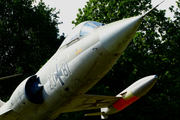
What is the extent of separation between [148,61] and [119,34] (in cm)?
1185

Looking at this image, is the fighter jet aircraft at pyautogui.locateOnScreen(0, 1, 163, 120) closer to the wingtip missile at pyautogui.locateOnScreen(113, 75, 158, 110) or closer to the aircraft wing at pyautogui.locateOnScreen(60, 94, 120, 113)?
the aircraft wing at pyautogui.locateOnScreen(60, 94, 120, 113)

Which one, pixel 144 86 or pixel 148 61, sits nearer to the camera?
pixel 144 86

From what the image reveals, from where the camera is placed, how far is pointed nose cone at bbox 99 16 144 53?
15.8 feet

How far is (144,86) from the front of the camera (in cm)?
863

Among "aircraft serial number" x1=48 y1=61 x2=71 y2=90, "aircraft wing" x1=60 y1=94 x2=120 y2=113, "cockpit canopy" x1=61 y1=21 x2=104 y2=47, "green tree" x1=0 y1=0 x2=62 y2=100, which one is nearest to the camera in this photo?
"cockpit canopy" x1=61 y1=21 x2=104 y2=47

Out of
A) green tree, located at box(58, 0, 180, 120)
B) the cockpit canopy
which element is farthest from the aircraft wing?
green tree, located at box(58, 0, 180, 120)

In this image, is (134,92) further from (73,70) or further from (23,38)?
(23,38)

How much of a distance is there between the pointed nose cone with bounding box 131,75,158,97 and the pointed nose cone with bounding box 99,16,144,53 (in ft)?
12.6

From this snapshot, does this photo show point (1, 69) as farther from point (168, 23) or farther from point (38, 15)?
point (168, 23)

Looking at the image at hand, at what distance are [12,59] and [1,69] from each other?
2.77 meters

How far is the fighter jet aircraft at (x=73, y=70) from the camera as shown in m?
5.04

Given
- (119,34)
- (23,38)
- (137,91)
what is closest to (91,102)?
(137,91)

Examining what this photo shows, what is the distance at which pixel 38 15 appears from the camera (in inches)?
978

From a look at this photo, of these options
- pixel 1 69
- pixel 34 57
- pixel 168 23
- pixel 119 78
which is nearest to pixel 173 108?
pixel 119 78
